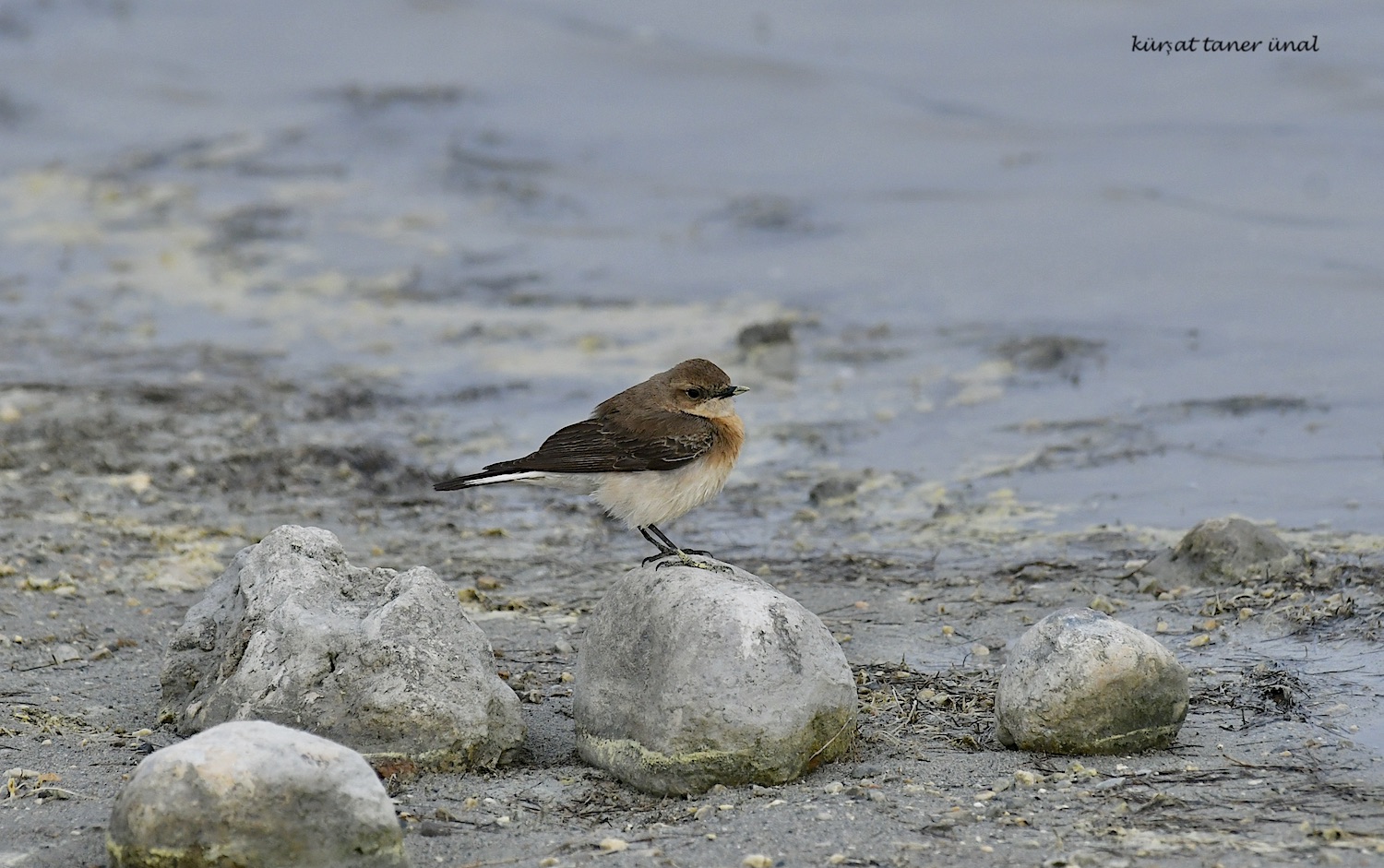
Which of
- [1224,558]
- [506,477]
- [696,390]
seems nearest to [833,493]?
[1224,558]

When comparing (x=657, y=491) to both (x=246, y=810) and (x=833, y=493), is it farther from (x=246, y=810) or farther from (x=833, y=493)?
(x=833, y=493)

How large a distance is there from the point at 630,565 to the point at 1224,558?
289cm

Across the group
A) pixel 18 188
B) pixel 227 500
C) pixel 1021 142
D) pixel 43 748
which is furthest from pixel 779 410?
pixel 18 188

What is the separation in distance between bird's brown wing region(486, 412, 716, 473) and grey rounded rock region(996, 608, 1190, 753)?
1.69 meters

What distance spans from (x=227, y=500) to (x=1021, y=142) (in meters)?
11.1

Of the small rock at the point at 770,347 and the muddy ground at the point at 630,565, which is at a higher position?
the small rock at the point at 770,347

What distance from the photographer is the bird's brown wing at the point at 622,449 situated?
6605 mm

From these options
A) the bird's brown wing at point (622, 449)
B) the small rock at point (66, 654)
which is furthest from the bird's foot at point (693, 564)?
the small rock at point (66, 654)

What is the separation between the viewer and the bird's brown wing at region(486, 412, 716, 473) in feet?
21.7

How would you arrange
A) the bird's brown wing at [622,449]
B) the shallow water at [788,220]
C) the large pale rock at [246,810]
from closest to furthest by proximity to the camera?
1. the large pale rock at [246,810]
2. the bird's brown wing at [622,449]
3. the shallow water at [788,220]

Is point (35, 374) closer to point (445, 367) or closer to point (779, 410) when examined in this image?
point (445, 367)

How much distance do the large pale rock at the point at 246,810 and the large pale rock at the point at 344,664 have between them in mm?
940

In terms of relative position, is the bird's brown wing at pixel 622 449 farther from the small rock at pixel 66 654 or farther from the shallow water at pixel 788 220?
the shallow water at pixel 788 220

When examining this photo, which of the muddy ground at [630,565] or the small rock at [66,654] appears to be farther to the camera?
the small rock at [66,654]
